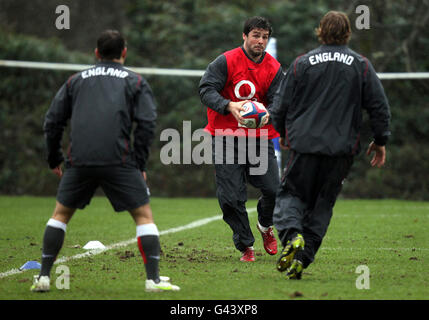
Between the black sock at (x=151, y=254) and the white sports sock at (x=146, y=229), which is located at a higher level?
the white sports sock at (x=146, y=229)

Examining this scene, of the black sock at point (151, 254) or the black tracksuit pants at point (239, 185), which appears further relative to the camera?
the black tracksuit pants at point (239, 185)

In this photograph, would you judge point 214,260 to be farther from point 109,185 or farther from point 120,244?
point 109,185

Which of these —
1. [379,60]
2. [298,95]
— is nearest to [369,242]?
[298,95]

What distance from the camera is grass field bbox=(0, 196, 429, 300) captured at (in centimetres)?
544

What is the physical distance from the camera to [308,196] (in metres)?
6.13

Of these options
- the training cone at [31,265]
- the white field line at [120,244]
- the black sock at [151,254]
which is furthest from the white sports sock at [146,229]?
the training cone at [31,265]

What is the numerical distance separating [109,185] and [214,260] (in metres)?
2.21

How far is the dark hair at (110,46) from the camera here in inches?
217

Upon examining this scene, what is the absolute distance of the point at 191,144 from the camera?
655 inches

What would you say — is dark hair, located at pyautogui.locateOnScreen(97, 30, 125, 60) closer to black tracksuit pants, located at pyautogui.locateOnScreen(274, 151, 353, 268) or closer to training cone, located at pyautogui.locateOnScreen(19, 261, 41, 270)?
black tracksuit pants, located at pyautogui.locateOnScreen(274, 151, 353, 268)

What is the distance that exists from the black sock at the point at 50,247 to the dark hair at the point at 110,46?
134cm

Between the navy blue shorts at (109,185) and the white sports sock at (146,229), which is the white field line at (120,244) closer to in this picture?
the navy blue shorts at (109,185)

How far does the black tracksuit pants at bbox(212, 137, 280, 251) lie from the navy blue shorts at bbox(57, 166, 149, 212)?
1996 millimetres

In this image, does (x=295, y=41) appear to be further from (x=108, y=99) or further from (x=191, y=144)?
(x=108, y=99)
